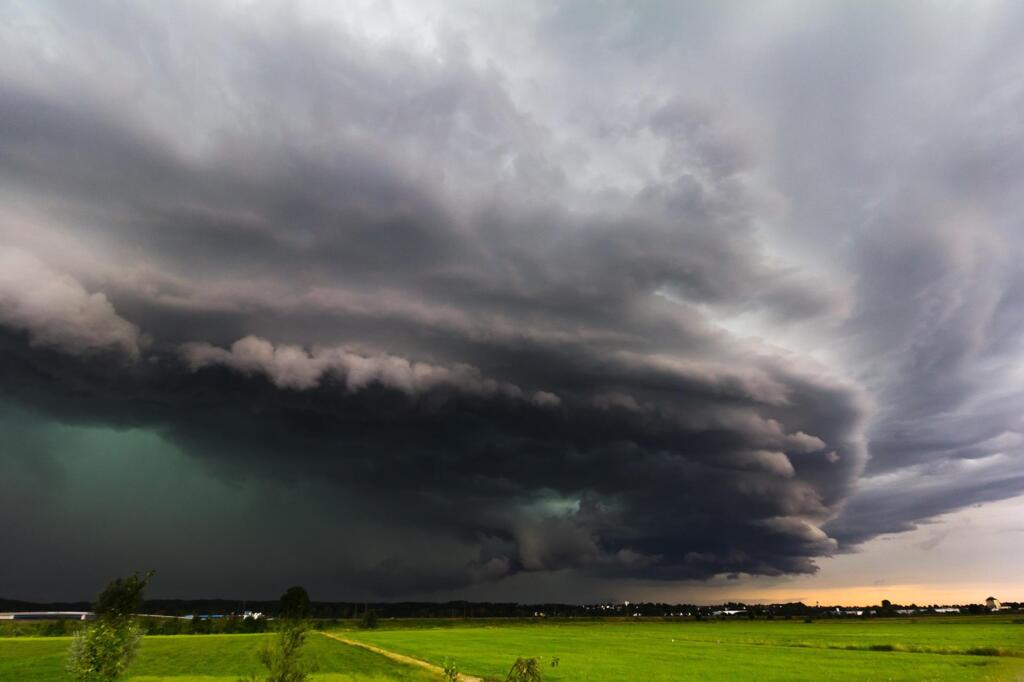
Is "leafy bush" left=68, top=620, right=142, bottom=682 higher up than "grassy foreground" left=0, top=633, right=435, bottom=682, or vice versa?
"leafy bush" left=68, top=620, right=142, bottom=682

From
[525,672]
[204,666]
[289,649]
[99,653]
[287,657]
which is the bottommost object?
[204,666]

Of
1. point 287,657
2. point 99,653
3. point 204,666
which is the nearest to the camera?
point 287,657

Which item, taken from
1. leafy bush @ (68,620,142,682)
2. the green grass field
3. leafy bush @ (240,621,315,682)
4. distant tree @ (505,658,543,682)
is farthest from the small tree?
the green grass field

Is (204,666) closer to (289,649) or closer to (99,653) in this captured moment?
(99,653)

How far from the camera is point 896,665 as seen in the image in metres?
71.6

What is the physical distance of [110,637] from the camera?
102ft

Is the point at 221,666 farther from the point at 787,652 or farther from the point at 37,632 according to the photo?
the point at 37,632

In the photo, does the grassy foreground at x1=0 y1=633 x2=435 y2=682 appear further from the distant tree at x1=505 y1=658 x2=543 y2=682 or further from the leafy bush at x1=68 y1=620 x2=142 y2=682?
the distant tree at x1=505 y1=658 x2=543 y2=682

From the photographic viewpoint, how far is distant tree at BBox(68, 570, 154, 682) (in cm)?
2973

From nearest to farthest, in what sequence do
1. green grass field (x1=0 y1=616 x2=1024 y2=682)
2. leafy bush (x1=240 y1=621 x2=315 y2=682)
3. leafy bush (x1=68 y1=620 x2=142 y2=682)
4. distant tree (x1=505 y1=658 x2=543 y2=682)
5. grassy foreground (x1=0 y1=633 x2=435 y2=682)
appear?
distant tree (x1=505 y1=658 x2=543 y2=682) → leafy bush (x1=240 y1=621 x2=315 y2=682) → leafy bush (x1=68 y1=620 x2=142 y2=682) → green grass field (x1=0 y1=616 x2=1024 y2=682) → grassy foreground (x1=0 y1=633 x2=435 y2=682)

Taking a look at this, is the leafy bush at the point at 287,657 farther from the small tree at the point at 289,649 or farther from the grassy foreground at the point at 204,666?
the grassy foreground at the point at 204,666

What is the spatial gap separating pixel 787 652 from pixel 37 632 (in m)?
187

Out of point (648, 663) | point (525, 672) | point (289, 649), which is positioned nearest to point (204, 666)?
point (648, 663)

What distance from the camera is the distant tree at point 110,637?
29734mm
